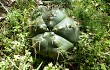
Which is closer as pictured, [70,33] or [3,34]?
[70,33]

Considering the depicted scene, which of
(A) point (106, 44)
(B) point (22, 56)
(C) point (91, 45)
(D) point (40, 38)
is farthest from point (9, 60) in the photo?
(A) point (106, 44)

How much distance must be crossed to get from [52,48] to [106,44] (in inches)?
29.8

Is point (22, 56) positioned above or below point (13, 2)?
below

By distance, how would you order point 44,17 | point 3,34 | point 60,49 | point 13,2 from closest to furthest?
point 60,49 → point 44,17 → point 3,34 → point 13,2

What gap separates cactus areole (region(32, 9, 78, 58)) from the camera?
3062 mm

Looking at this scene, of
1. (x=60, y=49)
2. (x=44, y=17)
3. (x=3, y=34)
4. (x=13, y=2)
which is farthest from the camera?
(x=13, y=2)

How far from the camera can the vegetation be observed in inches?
122

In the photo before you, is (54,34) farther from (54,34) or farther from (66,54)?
(66,54)

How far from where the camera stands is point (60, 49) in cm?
304

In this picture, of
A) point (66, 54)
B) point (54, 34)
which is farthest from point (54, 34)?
point (66, 54)

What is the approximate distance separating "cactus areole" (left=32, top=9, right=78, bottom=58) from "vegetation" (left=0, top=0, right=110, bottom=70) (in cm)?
10

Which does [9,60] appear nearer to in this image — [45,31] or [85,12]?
[45,31]

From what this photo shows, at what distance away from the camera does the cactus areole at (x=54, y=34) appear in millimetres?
3062

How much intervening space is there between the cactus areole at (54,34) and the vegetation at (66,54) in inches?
3.8
